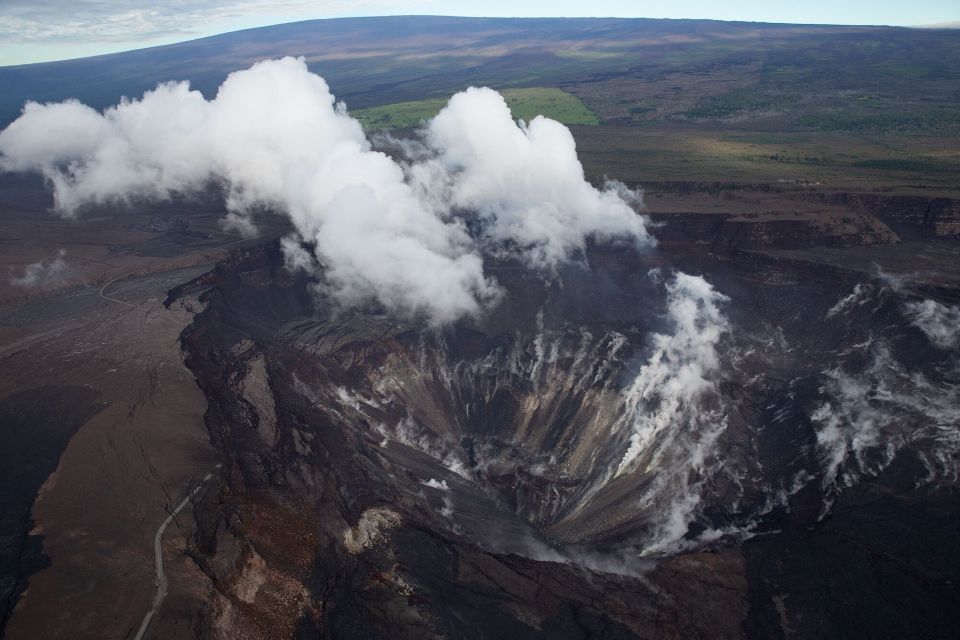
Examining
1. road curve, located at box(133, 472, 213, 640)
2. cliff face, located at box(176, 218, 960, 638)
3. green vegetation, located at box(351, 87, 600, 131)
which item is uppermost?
green vegetation, located at box(351, 87, 600, 131)

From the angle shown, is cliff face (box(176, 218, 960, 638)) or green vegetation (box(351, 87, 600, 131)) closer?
cliff face (box(176, 218, 960, 638))

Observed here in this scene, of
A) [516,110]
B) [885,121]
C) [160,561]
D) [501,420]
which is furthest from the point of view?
[516,110]

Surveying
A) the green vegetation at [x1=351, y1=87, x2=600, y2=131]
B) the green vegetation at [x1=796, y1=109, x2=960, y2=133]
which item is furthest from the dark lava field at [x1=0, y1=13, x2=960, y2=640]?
the green vegetation at [x1=351, y1=87, x2=600, y2=131]

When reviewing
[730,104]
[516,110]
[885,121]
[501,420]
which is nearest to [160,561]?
[501,420]

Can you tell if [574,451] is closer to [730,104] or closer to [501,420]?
[501,420]

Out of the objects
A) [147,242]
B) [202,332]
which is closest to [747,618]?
[202,332]

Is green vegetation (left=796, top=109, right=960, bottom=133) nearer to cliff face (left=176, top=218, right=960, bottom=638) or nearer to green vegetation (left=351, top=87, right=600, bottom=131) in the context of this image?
green vegetation (left=351, top=87, right=600, bottom=131)

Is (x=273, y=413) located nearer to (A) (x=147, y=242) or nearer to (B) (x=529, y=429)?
(B) (x=529, y=429)
